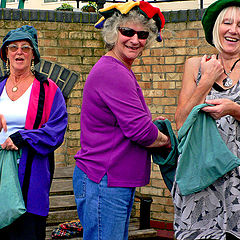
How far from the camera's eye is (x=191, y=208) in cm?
216

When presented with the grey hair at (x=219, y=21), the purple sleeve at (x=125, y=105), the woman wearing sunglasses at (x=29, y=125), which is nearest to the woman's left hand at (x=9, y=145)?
the woman wearing sunglasses at (x=29, y=125)

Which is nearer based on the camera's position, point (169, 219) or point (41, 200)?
point (41, 200)

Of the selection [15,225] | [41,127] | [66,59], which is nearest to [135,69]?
[66,59]

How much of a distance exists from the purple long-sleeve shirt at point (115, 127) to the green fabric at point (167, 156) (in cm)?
13

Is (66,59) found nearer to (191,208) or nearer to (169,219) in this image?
(169,219)

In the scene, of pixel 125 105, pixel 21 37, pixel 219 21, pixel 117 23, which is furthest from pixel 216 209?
pixel 21 37

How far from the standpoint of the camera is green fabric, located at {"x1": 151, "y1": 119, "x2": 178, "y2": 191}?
2.41 metres

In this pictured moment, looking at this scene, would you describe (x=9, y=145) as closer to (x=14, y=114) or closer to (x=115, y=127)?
(x=14, y=114)

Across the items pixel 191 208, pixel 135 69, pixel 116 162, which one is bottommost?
pixel 191 208

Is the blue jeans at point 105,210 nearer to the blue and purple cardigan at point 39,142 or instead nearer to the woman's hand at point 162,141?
the woman's hand at point 162,141

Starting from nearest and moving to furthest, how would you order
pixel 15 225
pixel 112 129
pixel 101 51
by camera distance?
pixel 112 129 → pixel 15 225 → pixel 101 51

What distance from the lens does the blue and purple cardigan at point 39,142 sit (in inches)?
117

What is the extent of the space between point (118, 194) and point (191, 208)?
390 mm

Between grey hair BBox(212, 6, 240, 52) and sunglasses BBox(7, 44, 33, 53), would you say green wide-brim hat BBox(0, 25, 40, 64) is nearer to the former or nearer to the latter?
sunglasses BBox(7, 44, 33, 53)
